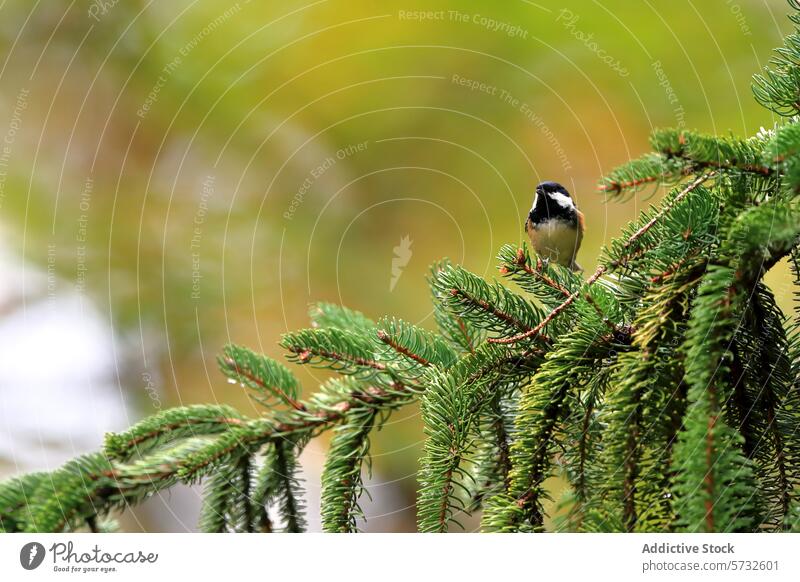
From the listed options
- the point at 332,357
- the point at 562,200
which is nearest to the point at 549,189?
the point at 562,200

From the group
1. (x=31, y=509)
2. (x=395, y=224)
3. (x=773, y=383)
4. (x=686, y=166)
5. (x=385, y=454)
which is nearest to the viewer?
(x=686, y=166)

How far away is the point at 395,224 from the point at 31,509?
1089 millimetres

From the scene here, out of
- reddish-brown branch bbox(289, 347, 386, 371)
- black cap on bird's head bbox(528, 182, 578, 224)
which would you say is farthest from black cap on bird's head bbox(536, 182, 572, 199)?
reddish-brown branch bbox(289, 347, 386, 371)

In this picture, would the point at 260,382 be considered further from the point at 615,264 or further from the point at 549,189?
the point at 549,189

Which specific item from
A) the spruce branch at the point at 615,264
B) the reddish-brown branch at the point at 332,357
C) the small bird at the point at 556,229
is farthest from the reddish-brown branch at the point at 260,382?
the small bird at the point at 556,229

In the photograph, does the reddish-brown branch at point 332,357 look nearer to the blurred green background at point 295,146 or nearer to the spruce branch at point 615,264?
the spruce branch at point 615,264

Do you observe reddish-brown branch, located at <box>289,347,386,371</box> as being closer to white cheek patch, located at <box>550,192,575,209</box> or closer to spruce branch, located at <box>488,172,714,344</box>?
spruce branch, located at <box>488,172,714,344</box>

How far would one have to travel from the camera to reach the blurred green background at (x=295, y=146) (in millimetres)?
1584

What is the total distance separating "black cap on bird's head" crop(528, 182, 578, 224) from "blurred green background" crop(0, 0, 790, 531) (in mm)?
231

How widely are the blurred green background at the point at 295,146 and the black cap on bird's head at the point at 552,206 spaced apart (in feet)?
0.76

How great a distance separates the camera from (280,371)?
86 cm

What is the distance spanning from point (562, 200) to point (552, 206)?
0.03 m
